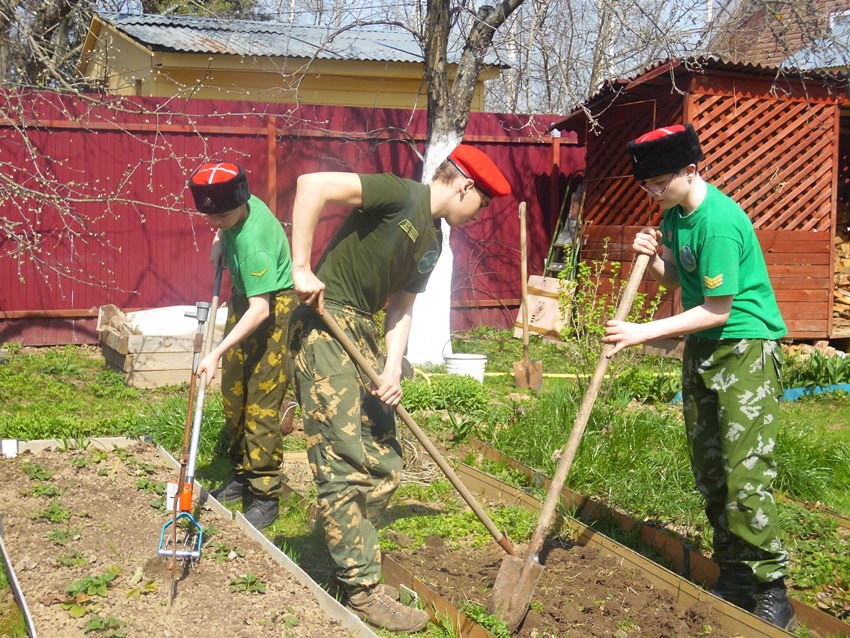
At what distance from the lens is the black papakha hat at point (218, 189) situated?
4418mm

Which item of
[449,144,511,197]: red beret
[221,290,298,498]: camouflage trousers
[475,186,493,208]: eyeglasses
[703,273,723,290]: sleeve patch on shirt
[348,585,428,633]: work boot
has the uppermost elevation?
[449,144,511,197]: red beret

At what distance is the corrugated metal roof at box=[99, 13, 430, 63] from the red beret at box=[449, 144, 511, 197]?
33.8 feet

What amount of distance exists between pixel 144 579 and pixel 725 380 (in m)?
2.56

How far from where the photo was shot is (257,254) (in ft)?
14.9

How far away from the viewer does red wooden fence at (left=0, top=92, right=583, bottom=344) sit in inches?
380

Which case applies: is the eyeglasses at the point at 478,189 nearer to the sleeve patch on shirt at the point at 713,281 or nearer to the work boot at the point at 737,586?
the sleeve patch on shirt at the point at 713,281

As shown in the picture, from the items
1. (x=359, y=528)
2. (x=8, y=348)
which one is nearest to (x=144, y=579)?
(x=359, y=528)

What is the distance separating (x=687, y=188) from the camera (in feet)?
12.3

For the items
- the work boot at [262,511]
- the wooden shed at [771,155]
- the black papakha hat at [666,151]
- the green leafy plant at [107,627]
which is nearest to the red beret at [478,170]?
the black papakha hat at [666,151]

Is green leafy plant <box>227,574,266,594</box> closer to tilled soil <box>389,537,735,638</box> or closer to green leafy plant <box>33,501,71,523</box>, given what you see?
tilled soil <box>389,537,735,638</box>

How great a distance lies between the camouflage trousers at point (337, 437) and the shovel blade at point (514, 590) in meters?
0.50

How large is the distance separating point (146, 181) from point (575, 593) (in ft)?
25.0

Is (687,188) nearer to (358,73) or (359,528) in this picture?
(359,528)

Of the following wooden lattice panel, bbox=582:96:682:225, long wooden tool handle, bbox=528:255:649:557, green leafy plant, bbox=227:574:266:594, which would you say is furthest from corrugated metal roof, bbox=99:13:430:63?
green leafy plant, bbox=227:574:266:594
